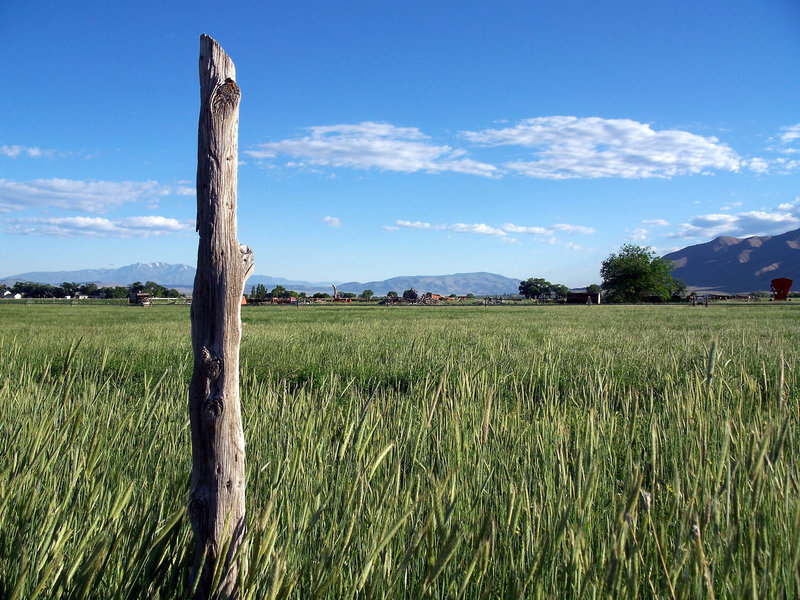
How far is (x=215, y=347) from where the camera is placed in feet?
Result: 6.38

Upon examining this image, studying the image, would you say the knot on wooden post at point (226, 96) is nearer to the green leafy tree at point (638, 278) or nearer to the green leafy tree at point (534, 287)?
the green leafy tree at point (638, 278)

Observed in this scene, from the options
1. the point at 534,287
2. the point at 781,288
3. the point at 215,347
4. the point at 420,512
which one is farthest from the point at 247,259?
the point at 534,287

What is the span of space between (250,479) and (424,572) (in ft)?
3.98

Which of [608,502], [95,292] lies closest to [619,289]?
[608,502]

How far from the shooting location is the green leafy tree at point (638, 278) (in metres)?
103

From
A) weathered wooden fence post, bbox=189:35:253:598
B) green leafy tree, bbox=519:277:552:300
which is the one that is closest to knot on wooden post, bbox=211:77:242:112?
weathered wooden fence post, bbox=189:35:253:598

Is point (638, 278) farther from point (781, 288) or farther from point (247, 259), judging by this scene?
point (247, 259)

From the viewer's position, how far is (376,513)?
85.3 inches

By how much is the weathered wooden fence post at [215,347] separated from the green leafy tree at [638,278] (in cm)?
10962

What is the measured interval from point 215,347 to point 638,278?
112558 millimetres

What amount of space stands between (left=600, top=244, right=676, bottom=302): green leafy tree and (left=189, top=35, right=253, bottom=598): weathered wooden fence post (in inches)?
4316

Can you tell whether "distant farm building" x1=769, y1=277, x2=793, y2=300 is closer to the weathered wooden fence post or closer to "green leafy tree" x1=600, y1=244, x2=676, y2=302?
"green leafy tree" x1=600, y1=244, x2=676, y2=302

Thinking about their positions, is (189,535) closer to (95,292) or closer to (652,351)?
(652,351)

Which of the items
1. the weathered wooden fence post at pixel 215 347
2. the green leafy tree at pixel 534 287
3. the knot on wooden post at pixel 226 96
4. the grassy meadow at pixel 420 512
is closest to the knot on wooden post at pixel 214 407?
the weathered wooden fence post at pixel 215 347
